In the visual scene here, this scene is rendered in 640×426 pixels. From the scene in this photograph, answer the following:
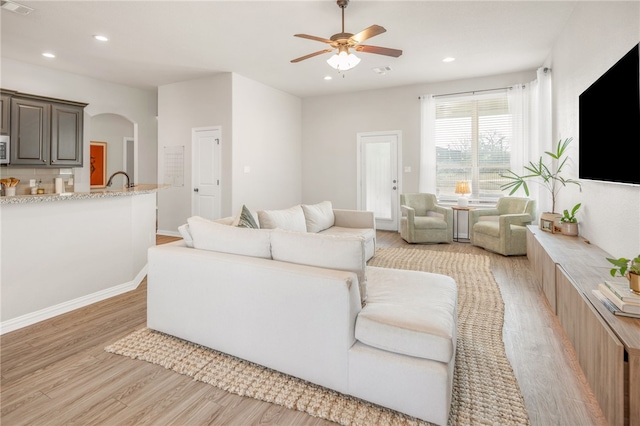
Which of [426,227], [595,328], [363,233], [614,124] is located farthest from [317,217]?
[595,328]

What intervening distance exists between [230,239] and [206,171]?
4.23 metres

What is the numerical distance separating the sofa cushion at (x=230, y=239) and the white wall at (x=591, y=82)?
2.41 metres

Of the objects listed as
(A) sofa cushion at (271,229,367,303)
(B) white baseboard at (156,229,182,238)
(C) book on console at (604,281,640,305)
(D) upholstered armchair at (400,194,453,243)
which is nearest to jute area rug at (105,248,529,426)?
(A) sofa cushion at (271,229,367,303)

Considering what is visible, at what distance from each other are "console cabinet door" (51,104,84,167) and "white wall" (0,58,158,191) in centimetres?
35

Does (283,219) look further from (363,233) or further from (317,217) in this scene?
(363,233)

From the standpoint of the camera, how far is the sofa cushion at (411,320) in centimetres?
155

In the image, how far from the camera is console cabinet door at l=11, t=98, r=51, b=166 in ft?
→ 15.9

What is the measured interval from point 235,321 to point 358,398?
826 millimetres

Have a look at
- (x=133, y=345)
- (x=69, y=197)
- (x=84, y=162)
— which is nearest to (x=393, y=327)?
(x=133, y=345)

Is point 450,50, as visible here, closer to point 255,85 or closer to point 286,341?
point 255,85

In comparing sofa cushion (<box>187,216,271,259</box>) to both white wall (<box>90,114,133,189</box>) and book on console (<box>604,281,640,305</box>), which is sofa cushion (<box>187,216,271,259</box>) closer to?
book on console (<box>604,281,640,305</box>)

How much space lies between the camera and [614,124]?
94.2 inches

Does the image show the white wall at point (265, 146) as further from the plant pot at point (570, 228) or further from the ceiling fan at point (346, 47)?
the plant pot at point (570, 228)

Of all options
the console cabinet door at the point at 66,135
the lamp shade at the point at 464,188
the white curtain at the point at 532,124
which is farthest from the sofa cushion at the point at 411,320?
the console cabinet door at the point at 66,135
